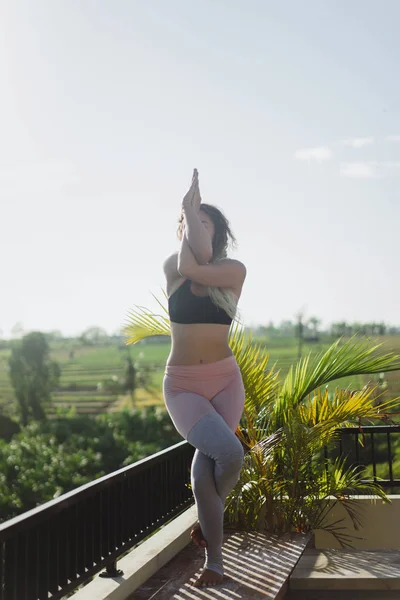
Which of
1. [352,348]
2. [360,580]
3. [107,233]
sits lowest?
[360,580]

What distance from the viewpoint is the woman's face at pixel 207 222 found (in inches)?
124

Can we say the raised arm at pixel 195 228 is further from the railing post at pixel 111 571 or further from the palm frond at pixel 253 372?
the palm frond at pixel 253 372

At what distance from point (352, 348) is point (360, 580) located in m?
1.63

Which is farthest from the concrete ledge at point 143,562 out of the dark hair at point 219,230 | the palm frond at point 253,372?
the dark hair at point 219,230

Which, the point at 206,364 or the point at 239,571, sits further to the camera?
the point at 239,571

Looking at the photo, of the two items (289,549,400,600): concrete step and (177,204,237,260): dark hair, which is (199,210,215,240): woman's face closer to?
(177,204,237,260): dark hair

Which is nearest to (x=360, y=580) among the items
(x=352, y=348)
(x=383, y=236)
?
(x=352, y=348)

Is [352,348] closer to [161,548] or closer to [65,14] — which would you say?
[161,548]

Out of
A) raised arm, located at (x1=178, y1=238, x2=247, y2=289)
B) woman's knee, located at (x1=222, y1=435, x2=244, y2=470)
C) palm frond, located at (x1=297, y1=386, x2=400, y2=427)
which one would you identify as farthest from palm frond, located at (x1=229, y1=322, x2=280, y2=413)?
woman's knee, located at (x1=222, y1=435, x2=244, y2=470)

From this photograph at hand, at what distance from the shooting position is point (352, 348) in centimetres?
477

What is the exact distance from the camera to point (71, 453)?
4744cm

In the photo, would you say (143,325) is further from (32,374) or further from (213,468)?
(32,374)

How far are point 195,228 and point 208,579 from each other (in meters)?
1.48

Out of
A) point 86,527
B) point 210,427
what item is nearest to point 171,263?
point 210,427
